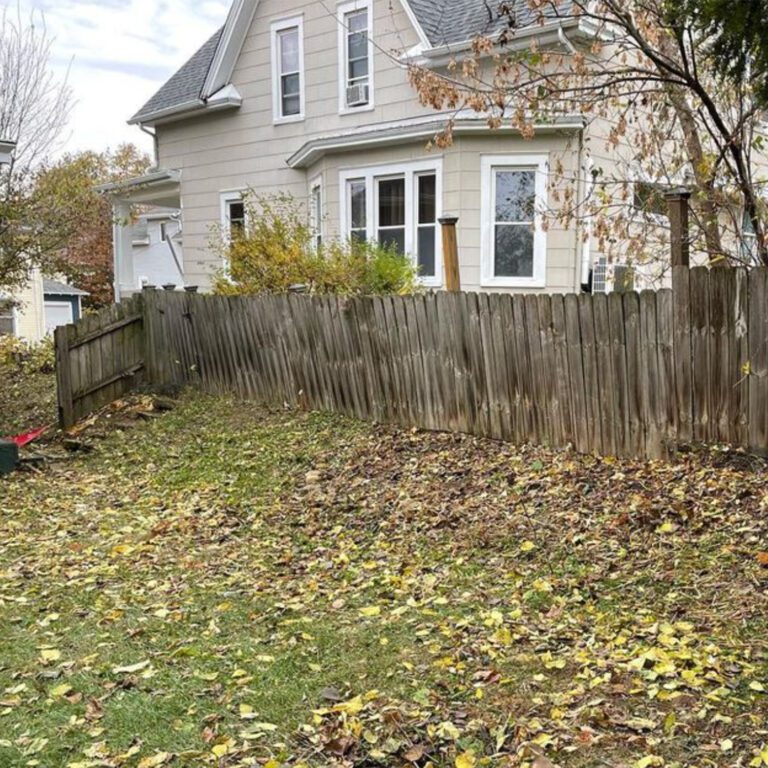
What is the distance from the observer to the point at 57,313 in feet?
108

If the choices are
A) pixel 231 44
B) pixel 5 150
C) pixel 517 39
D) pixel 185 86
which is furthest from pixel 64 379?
pixel 185 86

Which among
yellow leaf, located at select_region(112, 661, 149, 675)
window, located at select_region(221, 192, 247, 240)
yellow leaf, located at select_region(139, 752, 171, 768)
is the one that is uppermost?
window, located at select_region(221, 192, 247, 240)

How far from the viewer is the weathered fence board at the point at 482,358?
5.69 metres

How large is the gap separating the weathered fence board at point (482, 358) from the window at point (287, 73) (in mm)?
5704

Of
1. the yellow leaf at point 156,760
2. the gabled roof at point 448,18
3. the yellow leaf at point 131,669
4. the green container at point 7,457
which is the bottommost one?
the yellow leaf at point 131,669

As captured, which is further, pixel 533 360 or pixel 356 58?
pixel 356 58

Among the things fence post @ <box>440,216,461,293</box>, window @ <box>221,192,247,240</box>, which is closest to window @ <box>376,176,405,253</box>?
window @ <box>221,192,247,240</box>

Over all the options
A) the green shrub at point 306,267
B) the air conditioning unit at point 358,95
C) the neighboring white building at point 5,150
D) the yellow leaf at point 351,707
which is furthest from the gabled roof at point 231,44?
the yellow leaf at point 351,707

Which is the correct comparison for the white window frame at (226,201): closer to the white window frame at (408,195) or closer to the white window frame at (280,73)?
the white window frame at (280,73)

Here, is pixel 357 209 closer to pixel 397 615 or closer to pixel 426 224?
pixel 426 224

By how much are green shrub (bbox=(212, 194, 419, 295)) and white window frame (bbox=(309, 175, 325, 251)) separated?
2.39 m

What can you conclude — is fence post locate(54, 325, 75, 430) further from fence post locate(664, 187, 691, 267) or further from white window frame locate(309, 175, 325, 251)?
fence post locate(664, 187, 691, 267)

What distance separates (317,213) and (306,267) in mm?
4249

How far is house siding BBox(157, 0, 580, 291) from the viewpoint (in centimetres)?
1141
